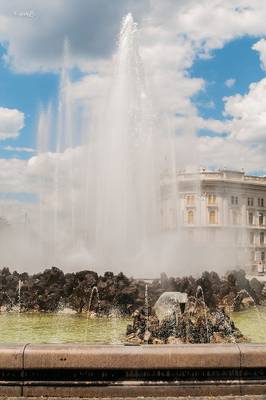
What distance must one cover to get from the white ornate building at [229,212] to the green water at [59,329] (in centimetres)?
6333

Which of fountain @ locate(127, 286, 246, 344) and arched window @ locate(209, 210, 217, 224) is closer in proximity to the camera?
fountain @ locate(127, 286, 246, 344)

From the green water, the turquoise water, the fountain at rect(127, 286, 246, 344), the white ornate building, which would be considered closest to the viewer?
the fountain at rect(127, 286, 246, 344)

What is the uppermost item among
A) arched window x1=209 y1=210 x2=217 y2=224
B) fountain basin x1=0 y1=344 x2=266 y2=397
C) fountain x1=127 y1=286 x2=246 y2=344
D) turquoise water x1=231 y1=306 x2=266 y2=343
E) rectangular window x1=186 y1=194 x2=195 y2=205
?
rectangular window x1=186 y1=194 x2=195 y2=205

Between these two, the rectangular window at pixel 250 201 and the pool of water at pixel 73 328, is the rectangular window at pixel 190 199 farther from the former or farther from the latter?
the pool of water at pixel 73 328

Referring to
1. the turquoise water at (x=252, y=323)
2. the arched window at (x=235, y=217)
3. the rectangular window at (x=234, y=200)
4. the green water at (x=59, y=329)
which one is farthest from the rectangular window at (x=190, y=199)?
the green water at (x=59, y=329)

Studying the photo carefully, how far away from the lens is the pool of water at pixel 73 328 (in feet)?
43.4

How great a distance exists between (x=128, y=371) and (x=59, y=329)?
29.8ft

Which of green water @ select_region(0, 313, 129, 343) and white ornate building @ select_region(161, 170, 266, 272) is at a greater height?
white ornate building @ select_region(161, 170, 266, 272)

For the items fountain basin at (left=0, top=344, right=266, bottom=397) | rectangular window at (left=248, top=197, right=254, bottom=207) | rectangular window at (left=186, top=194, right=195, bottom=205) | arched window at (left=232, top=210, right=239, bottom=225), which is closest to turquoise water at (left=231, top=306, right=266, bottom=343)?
fountain basin at (left=0, top=344, right=266, bottom=397)

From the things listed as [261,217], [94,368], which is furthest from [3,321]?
[261,217]

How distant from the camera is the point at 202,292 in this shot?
19734 millimetres

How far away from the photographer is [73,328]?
1534cm

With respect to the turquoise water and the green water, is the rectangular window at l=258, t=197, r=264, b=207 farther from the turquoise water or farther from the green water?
the green water

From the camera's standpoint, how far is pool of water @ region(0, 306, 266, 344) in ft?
43.4
